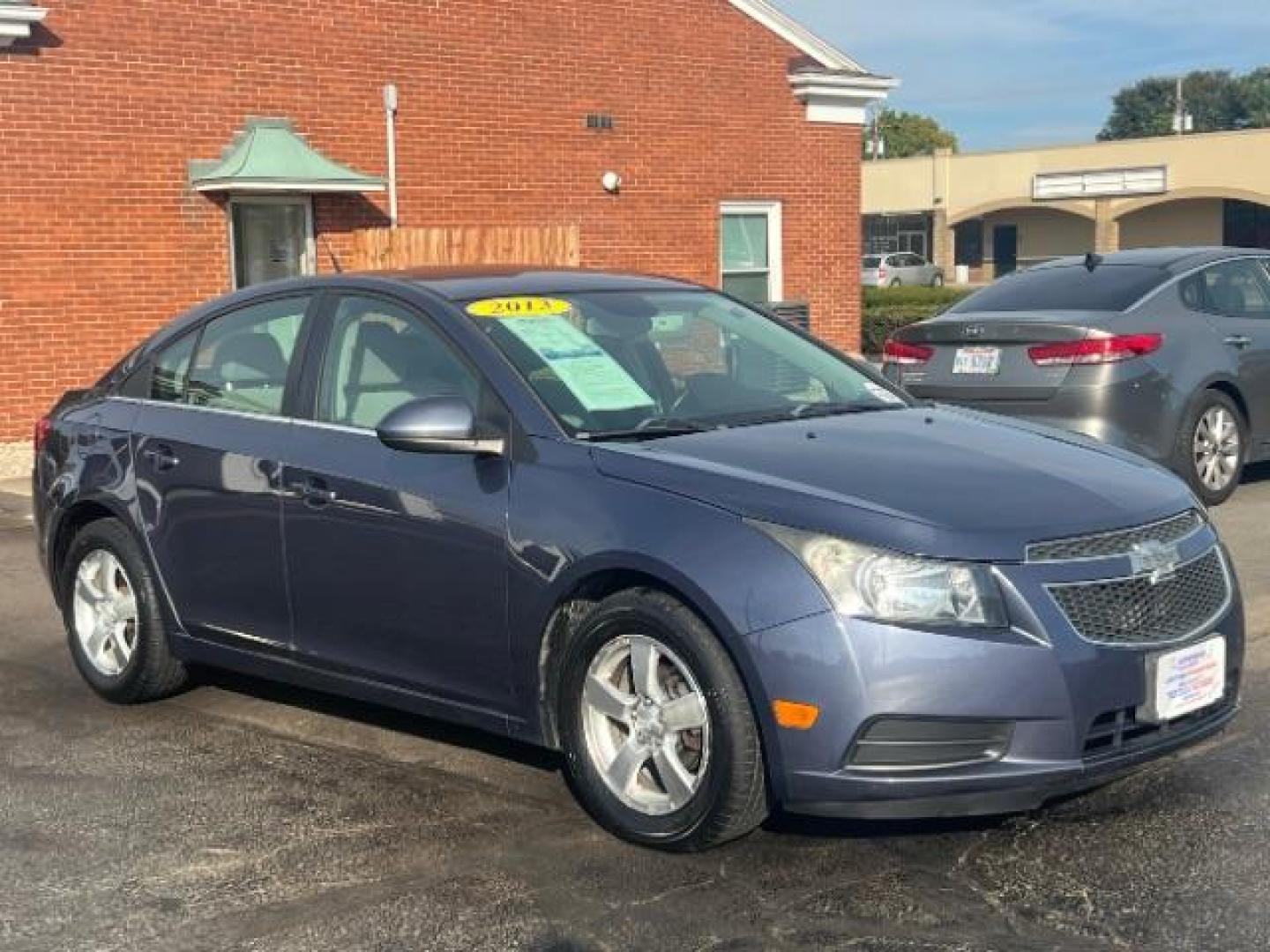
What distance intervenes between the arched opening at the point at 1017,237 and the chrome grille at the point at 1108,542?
173ft

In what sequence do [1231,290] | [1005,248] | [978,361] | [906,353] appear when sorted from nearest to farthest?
[978,361] → [906,353] → [1231,290] → [1005,248]

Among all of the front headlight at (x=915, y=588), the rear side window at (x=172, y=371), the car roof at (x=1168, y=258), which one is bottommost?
the front headlight at (x=915, y=588)

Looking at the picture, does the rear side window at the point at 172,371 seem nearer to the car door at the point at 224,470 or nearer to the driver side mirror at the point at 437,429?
the car door at the point at 224,470

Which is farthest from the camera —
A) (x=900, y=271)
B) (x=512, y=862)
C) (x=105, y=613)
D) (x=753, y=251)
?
(x=900, y=271)

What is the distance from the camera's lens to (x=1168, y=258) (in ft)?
32.8

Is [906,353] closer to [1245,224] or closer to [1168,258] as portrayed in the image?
[1168,258]

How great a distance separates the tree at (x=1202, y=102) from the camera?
12938 centimetres

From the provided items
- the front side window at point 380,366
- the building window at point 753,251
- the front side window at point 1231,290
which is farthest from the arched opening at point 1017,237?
the front side window at point 380,366

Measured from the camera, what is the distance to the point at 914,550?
4.04 m

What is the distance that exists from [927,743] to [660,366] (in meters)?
1.67

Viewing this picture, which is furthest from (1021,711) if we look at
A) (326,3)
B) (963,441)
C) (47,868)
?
(326,3)

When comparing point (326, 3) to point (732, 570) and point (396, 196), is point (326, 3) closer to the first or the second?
point (396, 196)

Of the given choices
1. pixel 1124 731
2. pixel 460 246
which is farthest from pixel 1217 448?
pixel 460 246

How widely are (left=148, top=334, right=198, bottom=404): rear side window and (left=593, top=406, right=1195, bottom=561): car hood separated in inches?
83.8
